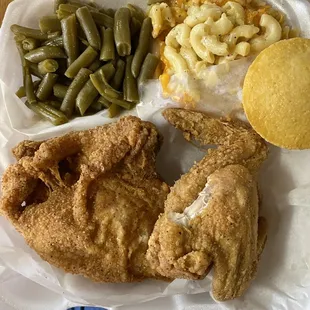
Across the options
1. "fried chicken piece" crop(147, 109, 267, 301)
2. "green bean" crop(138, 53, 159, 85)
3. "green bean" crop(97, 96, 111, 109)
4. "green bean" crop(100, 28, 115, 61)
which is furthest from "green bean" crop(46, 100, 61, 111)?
"fried chicken piece" crop(147, 109, 267, 301)

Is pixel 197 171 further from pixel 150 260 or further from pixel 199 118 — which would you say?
pixel 150 260

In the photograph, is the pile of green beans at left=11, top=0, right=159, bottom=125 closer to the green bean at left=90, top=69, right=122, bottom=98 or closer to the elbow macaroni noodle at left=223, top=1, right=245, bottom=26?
the green bean at left=90, top=69, right=122, bottom=98

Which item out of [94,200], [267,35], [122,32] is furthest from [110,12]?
[94,200]

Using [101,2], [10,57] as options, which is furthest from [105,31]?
[10,57]

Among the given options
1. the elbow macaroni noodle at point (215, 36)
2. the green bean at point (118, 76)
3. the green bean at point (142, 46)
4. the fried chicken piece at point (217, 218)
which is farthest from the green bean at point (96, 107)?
the fried chicken piece at point (217, 218)

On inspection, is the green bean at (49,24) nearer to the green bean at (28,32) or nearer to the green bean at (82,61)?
the green bean at (28,32)

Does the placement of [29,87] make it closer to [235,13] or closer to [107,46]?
[107,46]
